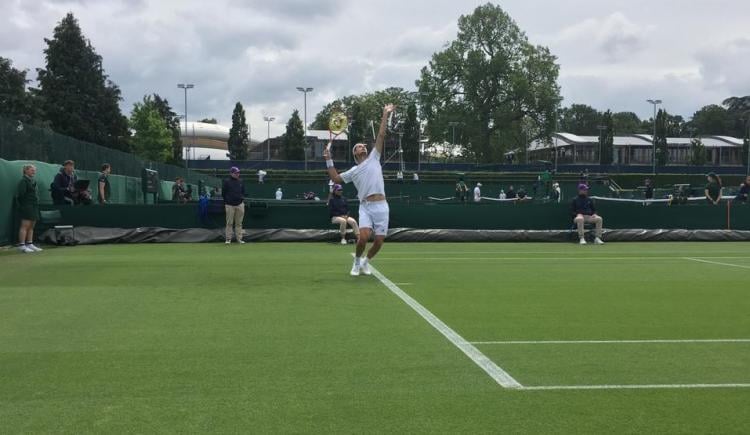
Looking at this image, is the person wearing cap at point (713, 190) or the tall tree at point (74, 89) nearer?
the person wearing cap at point (713, 190)

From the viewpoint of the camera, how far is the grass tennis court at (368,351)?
3.96 meters

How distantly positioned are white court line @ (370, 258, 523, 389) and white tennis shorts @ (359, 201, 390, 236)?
164 centimetres

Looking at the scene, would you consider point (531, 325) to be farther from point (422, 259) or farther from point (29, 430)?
point (422, 259)

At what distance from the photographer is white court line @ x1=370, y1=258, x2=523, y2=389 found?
4711 millimetres

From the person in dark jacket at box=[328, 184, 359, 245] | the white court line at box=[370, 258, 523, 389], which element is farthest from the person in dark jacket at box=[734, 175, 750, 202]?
the white court line at box=[370, 258, 523, 389]

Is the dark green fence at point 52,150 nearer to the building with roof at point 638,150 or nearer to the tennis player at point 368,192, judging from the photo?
the tennis player at point 368,192

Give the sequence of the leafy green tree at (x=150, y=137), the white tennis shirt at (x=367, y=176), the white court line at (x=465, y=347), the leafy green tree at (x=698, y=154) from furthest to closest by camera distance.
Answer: the leafy green tree at (x=698, y=154), the leafy green tree at (x=150, y=137), the white tennis shirt at (x=367, y=176), the white court line at (x=465, y=347)

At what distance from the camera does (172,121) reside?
373 ft

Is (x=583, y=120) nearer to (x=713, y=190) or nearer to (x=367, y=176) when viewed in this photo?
(x=713, y=190)

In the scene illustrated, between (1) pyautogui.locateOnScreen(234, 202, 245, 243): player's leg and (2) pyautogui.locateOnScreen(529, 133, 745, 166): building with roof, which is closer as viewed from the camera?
(1) pyautogui.locateOnScreen(234, 202, 245, 243): player's leg

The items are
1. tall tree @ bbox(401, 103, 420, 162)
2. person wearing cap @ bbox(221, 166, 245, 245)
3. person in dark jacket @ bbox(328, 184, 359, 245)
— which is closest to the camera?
person wearing cap @ bbox(221, 166, 245, 245)

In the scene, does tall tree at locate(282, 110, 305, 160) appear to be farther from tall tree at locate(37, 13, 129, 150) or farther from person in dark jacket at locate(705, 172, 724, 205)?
person in dark jacket at locate(705, 172, 724, 205)

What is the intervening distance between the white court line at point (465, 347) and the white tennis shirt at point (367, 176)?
197 centimetres

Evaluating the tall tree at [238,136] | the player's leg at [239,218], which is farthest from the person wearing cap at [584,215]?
the tall tree at [238,136]
